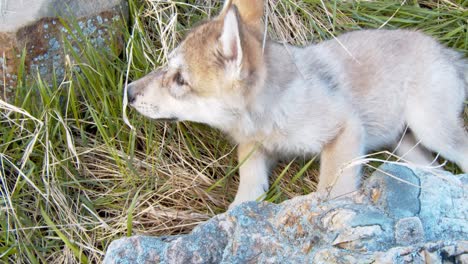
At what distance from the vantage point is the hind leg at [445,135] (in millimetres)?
3262

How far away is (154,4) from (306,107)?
46.3 inches

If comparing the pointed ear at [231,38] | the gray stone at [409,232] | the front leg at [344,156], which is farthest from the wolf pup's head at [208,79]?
the gray stone at [409,232]

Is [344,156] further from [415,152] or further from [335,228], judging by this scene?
[335,228]

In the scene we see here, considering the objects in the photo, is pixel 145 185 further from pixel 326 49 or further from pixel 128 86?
pixel 326 49

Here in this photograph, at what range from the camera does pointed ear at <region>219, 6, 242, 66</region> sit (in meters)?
2.46

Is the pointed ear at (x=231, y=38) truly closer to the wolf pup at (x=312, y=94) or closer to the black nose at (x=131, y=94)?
the wolf pup at (x=312, y=94)

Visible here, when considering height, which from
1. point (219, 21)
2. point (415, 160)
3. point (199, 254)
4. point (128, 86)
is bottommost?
point (415, 160)

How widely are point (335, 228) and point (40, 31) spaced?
1.92m

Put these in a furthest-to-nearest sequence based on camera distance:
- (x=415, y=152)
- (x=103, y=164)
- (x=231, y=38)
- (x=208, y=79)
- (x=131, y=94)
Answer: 1. (x=415, y=152)
2. (x=103, y=164)
3. (x=131, y=94)
4. (x=208, y=79)
5. (x=231, y=38)

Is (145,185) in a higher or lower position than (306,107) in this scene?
lower

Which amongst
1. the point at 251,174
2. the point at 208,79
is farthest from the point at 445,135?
the point at 208,79

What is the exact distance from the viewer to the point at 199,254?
87.1 inches

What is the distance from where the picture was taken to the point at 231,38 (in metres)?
2.58

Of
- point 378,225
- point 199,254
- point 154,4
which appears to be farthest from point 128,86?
point 378,225
